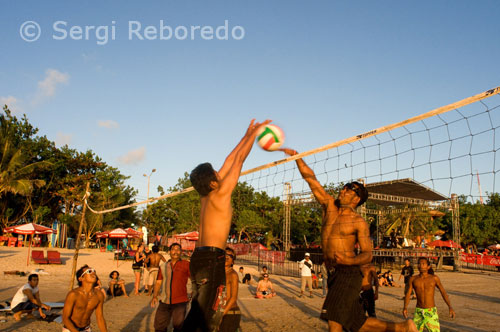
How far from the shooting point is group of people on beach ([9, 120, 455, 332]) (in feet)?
10.7

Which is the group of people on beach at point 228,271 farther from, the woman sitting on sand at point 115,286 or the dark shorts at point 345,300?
the woman sitting on sand at point 115,286

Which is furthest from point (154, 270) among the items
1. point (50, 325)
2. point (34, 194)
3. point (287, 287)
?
point (34, 194)

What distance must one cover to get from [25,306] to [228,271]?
5.35 metres

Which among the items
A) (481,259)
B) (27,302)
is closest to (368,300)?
(27,302)

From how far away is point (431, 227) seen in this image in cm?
3028

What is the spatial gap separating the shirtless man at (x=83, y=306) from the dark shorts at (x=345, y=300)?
255cm

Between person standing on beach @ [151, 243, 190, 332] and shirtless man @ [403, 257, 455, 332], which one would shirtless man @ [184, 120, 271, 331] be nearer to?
person standing on beach @ [151, 243, 190, 332]

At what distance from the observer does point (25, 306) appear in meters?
8.43

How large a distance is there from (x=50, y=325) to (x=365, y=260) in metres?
6.90

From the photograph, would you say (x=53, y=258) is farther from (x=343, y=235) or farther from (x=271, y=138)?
(x=343, y=235)

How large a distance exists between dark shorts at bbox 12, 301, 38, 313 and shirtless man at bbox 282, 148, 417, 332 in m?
6.99

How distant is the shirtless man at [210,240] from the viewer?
10.5ft

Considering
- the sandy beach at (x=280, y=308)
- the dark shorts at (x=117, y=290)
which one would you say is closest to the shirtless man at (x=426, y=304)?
the sandy beach at (x=280, y=308)

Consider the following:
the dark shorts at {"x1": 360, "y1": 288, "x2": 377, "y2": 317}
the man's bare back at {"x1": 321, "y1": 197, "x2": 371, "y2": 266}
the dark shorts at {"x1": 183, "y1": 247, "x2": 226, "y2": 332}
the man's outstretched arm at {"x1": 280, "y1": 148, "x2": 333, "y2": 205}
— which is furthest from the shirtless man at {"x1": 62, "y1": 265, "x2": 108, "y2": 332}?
the dark shorts at {"x1": 360, "y1": 288, "x2": 377, "y2": 317}
